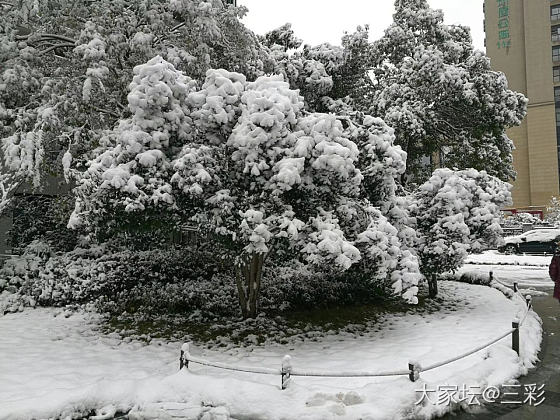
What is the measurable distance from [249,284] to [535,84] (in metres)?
54.4

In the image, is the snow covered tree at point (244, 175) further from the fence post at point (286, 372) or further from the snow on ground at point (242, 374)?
the fence post at point (286, 372)

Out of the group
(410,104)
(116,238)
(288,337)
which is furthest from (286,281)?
(410,104)

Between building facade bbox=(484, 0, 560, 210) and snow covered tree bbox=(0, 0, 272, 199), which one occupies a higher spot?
building facade bbox=(484, 0, 560, 210)

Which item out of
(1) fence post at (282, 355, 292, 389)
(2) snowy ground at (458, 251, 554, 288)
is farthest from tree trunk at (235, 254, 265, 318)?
(2) snowy ground at (458, 251, 554, 288)

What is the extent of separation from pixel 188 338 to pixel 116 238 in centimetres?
714

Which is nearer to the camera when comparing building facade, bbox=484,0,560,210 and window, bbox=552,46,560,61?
building facade, bbox=484,0,560,210

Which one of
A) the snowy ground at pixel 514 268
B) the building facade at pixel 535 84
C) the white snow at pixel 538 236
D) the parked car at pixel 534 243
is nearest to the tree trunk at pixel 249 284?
the snowy ground at pixel 514 268

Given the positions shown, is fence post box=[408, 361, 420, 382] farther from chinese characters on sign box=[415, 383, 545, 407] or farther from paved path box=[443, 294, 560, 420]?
paved path box=[443, 294, 560, 420]

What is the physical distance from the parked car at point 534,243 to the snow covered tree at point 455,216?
17.7 m

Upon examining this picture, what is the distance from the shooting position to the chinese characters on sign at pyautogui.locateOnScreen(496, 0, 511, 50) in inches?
2149

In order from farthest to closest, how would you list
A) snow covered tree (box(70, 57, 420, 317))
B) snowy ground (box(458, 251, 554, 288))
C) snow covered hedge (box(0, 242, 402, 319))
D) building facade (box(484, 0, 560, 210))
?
building facade (box(484, 0, 560, 210)) → snowy ground (box(458, 251, 554, 288)) → snow covered hedge (box(0, 242, 402, 319)) → snow covered tree (box(70, 57, 420, 317))

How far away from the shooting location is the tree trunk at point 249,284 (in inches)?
427

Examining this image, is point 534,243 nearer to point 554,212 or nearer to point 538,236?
point 538,236

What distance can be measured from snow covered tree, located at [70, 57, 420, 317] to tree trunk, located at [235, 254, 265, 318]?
6.08ft
